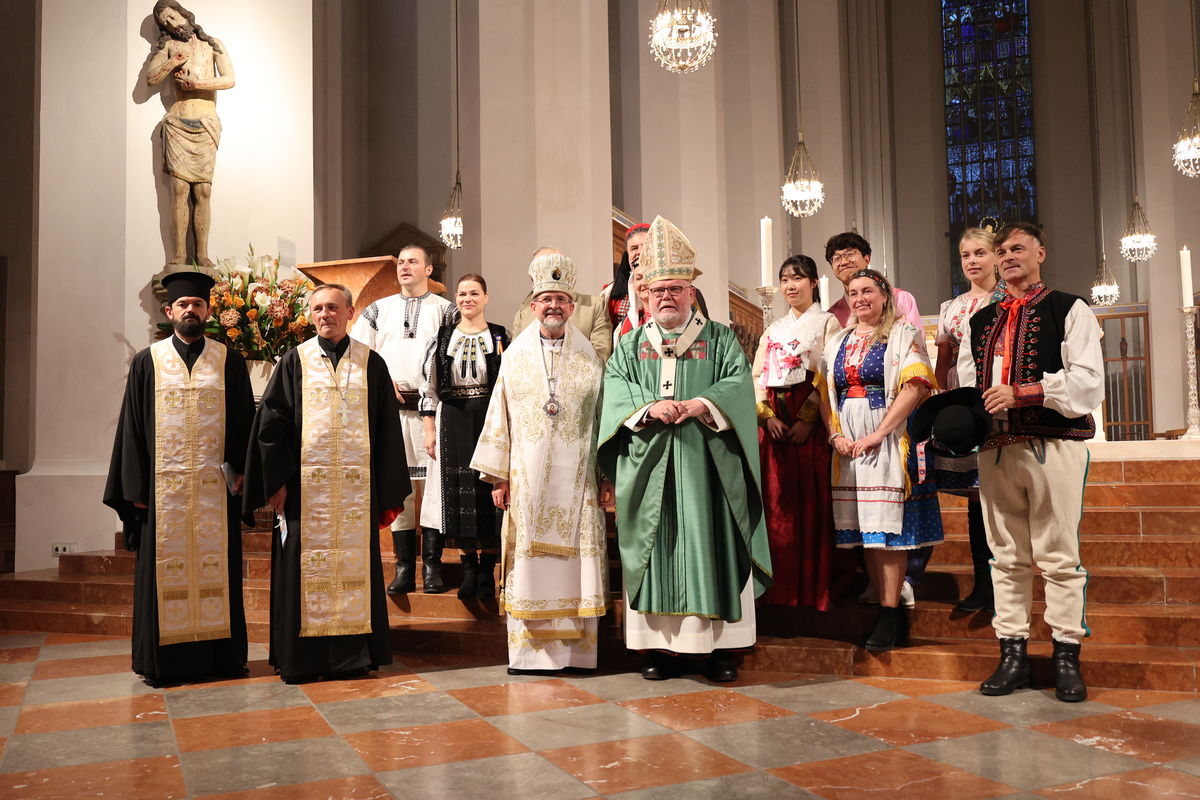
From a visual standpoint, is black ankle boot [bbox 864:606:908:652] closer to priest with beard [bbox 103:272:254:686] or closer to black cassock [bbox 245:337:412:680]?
black cassock [bbox 245:337:412:680]

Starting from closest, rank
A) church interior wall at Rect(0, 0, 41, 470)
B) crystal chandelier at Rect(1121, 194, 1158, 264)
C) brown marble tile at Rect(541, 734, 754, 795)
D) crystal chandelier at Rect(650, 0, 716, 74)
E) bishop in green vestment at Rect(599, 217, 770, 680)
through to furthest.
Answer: brown marble tile at Rect(541, 734, 754, 795) < bishop in green vestment at Rect(599, 217, 770, 680) < crystal chandelier at Rect(650, 0, 716, 74) < church interior wall at Rect(0, 0, 41, 470) < crystal chandelier at Rect(1121, 194, 1158, 264)

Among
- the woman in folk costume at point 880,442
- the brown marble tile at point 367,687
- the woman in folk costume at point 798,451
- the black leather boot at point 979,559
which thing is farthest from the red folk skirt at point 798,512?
the brown marble tile at point 367,687

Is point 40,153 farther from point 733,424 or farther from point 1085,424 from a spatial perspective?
point 1085,424

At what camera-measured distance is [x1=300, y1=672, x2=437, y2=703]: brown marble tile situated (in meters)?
4.29

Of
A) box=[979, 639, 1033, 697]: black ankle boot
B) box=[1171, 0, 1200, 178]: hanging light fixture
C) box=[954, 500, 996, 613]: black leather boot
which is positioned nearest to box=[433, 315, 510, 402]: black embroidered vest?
box=[954, 500, 996, 613]: black leather boot

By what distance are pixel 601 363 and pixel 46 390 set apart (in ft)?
17.6

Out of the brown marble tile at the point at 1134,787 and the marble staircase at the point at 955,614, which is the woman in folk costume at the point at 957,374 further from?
the brown marble tile at the point at 1134,787

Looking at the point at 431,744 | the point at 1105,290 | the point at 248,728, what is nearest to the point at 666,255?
the point at 431,744

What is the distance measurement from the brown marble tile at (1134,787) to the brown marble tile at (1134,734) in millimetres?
175

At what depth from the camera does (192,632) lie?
4.63m

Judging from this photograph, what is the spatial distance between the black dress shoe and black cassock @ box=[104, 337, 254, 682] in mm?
2123

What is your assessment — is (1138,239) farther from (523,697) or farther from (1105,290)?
(523,697)

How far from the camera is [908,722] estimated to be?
3.71 metres

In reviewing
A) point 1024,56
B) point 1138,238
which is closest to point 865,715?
point 1138,238
